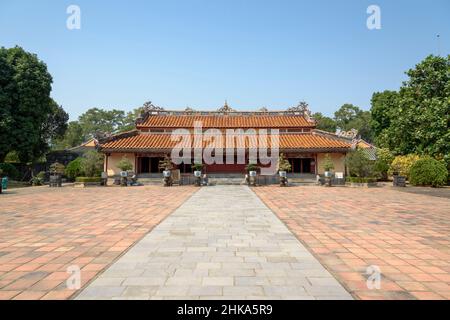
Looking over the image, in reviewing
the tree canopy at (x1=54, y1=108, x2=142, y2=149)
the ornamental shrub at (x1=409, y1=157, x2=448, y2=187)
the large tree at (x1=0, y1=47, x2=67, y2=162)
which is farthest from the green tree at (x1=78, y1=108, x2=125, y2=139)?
the ornamental shrub at (x1=409, y1=157, x2=448, y2=187)

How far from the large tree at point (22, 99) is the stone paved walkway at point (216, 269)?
23613 millimetres

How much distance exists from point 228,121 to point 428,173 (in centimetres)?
1601

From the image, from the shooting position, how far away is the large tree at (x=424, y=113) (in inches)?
816

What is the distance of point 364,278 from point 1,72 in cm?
3025

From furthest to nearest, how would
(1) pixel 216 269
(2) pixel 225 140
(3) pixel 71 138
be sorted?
Answer: (3) pixel 71 138, (2) pixel 225 140, (1) pixel 216 269

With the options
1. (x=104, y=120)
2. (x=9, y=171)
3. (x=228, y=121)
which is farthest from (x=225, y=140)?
(x=104, y=120)

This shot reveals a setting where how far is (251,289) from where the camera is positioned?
3.41 metres

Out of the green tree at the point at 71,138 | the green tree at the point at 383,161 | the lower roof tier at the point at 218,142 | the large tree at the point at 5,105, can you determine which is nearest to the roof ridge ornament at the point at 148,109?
the lower roof tier at the point at 218,142

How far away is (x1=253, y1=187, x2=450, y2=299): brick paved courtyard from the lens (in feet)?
11.8

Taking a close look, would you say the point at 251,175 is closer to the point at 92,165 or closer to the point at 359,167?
the point at 359,167

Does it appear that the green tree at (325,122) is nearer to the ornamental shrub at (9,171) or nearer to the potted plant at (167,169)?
the potted plant at (167,169)

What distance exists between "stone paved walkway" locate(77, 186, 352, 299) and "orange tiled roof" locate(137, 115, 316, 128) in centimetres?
1990

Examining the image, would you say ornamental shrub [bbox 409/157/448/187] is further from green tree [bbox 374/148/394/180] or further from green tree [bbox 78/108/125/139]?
green tree [bbox 78/108/125/139]

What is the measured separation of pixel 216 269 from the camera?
13.3ft
